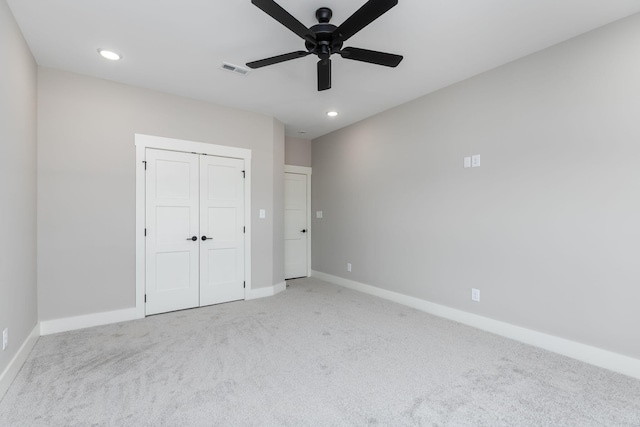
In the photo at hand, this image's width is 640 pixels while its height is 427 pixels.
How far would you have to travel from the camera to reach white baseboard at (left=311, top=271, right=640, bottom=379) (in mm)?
2346

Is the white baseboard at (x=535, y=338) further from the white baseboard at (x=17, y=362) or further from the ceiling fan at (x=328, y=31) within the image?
the white baseboard at (x=17, y=362)

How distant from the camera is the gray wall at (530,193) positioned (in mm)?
2381

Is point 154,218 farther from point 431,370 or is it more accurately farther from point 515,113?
point 515,113

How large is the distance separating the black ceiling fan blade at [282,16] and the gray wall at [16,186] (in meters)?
1.84

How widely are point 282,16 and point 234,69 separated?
1.45 metres

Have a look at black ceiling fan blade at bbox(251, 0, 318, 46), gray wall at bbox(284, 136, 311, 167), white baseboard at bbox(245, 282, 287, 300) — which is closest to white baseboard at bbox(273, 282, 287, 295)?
white baseboard at bbox(245, 282, 287, 300)

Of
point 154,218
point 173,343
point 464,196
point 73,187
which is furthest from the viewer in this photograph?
point 154,218

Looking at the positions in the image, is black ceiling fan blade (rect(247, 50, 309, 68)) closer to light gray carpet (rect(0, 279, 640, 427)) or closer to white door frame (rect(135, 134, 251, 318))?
white door frame (rect(135, 134, 251, 318))

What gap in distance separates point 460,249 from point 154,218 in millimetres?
3590

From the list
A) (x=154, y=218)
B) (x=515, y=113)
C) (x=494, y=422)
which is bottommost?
(x=494, y=422)

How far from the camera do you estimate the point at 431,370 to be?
2.36m

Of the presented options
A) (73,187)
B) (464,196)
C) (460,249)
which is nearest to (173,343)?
(73,187)

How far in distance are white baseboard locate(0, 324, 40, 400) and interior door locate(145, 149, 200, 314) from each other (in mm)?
1004

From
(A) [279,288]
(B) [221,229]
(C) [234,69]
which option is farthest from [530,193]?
(B) [221,229]
